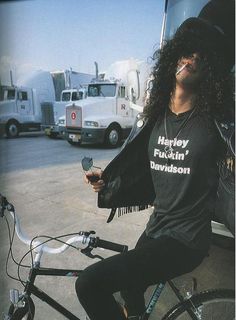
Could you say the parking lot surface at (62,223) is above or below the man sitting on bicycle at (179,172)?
below

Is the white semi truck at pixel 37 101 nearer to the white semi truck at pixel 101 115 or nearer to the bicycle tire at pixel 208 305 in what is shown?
the white semi truck at pixel 101 115

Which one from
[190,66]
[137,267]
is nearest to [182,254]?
[137,267]

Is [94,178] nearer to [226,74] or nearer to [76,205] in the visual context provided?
[226,74]

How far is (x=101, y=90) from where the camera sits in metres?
10.5

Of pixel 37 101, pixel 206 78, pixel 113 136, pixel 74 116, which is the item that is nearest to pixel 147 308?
pixel 206 78

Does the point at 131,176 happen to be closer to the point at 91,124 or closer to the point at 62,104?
the point at 91,124

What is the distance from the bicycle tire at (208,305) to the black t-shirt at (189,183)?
206mm

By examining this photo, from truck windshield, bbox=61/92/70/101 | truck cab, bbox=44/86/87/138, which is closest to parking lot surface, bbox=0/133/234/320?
truck cab, bbox=44/86/87/138

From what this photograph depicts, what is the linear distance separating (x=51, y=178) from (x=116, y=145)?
171 inches

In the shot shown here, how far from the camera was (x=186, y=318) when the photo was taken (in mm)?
1512

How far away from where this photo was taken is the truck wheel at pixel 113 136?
390 inches

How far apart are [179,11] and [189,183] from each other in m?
2.19

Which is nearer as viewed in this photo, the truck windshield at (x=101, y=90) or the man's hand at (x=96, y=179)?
the man's hand at (x=96, y=179)

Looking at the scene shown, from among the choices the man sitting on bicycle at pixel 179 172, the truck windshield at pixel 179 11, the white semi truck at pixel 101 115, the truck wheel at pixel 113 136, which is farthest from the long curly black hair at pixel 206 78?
the truck wheel at pixel 113 136
